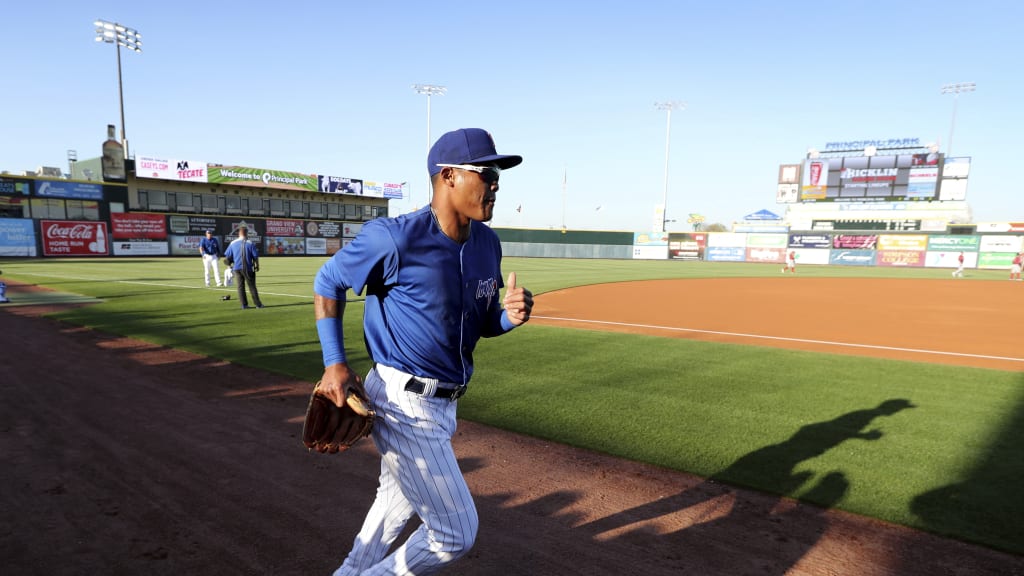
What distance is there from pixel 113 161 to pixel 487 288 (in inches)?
1922

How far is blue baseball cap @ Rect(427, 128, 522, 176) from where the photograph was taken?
80.3 inches

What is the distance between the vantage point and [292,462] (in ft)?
13.8

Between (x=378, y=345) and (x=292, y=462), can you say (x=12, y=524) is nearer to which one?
(x=292, y=462)

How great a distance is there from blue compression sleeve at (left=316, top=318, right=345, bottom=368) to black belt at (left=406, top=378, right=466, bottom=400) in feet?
0.91

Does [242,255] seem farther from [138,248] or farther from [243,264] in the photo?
[138,248]

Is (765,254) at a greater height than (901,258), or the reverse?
(901,258)

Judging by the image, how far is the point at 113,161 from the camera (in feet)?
129

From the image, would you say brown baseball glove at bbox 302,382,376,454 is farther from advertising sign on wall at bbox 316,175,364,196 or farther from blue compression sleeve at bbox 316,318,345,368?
advertising sign on wall at bbox 316,175,364,196

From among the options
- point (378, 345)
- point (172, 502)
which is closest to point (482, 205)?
point (378, 345)

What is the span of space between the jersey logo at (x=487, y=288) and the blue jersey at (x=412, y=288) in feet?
0.16

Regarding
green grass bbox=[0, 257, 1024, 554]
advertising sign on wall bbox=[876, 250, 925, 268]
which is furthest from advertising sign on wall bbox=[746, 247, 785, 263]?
green grass bbox=[0, 257, 1024, 554]

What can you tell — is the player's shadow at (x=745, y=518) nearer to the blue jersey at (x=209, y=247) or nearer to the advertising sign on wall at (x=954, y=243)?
the blue jersey at (x=209, y=247)

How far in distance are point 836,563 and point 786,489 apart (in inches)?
34.6

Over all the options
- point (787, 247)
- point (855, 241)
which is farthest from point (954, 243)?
point (787, 247)
